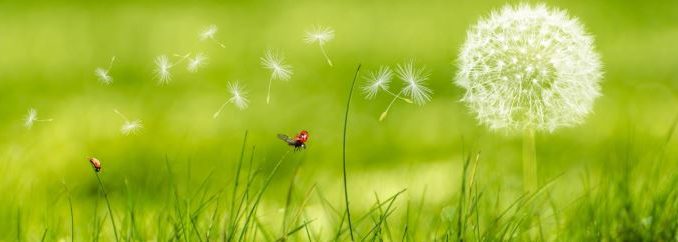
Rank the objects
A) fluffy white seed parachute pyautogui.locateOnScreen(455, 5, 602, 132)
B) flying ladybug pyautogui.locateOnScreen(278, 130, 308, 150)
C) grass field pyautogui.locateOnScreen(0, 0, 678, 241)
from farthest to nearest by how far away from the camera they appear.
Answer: grass field pyautogui.locateOnScreen(0, 0, 678, 241), fluffy white seed parachute pyautogui.locateOnScreen(455, 5, 602, 132), flying ladybug pyautogui.locateOnScreen(278, 130, 308, 150)

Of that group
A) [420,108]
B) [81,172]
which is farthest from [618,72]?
[81,172]

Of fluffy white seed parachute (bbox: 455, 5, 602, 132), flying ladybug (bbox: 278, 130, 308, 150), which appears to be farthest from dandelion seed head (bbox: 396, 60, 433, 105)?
fluffy white seed parachute (bbox: 455, 5, 602, 132)

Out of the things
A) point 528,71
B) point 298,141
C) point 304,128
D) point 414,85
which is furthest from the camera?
point 304,128

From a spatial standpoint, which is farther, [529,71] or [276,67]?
[529,71]

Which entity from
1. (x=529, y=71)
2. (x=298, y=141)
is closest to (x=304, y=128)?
→ (x=529, y=71)

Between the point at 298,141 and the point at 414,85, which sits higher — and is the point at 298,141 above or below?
below

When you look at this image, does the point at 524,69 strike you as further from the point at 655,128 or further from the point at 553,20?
the point at 655,128

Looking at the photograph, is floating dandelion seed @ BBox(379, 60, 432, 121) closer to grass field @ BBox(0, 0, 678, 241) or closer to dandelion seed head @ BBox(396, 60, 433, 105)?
dandelion seed head @ BBox(396, 60, 433, 105)

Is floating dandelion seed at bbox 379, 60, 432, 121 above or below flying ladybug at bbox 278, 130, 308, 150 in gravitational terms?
above

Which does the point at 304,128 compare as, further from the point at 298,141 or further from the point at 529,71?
the point at 298,141
